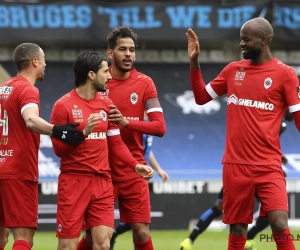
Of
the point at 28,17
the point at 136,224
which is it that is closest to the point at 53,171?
the point at 28,17

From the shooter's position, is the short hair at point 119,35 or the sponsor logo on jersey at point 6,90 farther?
the short hair at point 119,35

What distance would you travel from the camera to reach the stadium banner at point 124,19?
53.6 feet

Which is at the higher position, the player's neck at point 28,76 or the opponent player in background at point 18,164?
the player's neck at point 28,76

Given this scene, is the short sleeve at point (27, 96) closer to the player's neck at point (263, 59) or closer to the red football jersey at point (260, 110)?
the red football jersey at point (260, 110)

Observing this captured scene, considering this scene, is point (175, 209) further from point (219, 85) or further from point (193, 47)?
point (193, 47)

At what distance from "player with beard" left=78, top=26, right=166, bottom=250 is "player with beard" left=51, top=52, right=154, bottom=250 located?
516mm

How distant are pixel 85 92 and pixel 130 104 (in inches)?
27.8

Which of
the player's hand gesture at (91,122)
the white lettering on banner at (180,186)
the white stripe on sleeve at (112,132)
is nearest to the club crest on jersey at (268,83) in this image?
the white stripe on sleeve at (112,132)

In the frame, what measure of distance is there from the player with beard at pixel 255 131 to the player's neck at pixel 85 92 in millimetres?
1290

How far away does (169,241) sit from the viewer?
1285cm

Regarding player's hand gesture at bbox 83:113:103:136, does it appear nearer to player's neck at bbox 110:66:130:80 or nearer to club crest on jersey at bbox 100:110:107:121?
club crest on jersey at bbox 100:110:107:121

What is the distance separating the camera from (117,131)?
7.69 m

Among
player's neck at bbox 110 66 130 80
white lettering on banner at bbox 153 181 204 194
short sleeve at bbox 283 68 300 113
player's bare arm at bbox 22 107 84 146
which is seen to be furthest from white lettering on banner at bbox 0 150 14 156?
white lettering on banner at bbox 153 181 204 194

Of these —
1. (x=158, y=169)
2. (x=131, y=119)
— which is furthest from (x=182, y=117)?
(x=131, y=119)
